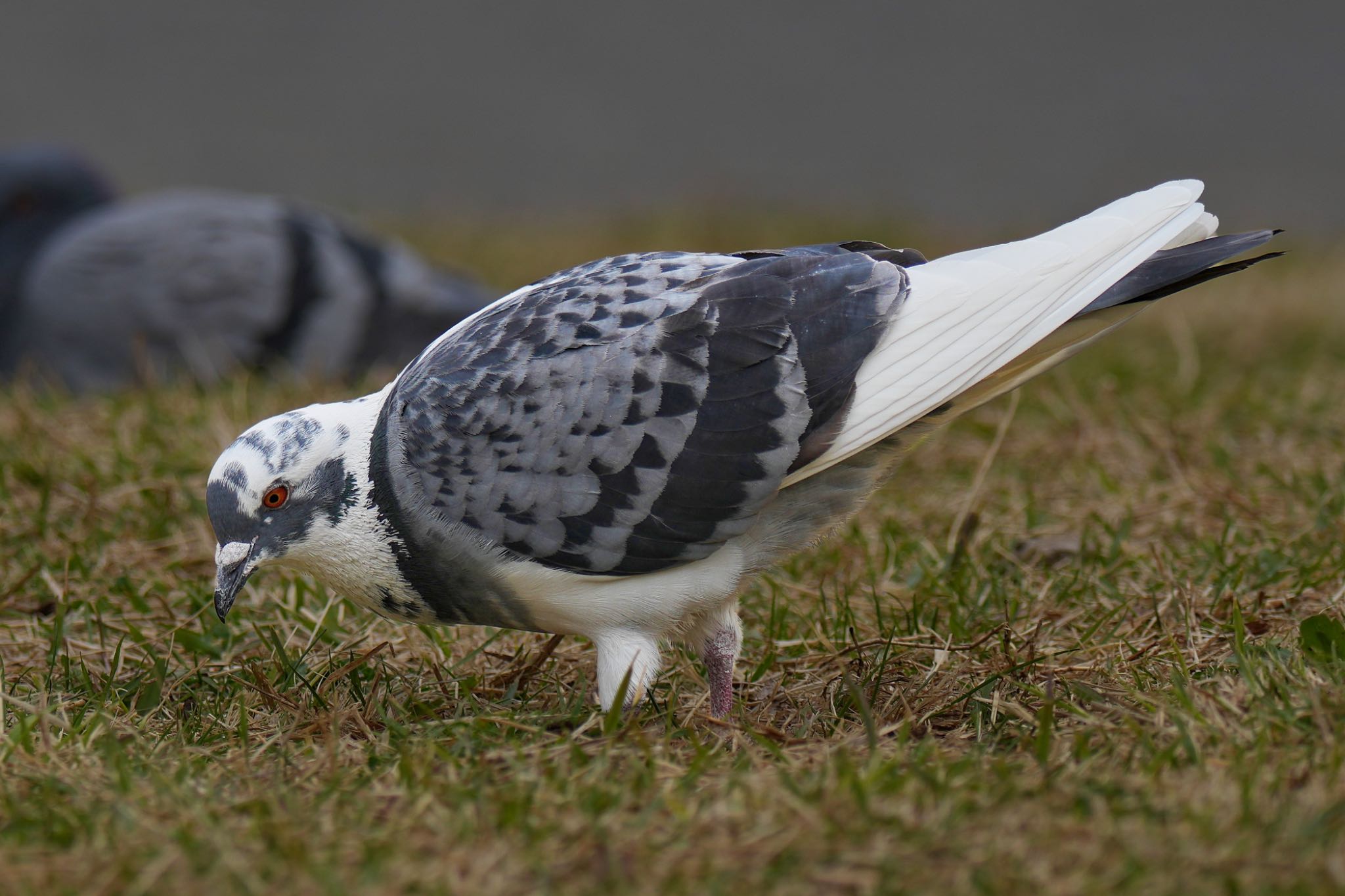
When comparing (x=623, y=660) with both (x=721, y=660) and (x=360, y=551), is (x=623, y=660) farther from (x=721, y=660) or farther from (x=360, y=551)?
(x=360, y=551)

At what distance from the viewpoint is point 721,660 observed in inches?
119

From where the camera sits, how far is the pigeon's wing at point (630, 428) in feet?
9.14

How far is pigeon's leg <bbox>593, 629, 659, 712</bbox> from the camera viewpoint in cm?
286

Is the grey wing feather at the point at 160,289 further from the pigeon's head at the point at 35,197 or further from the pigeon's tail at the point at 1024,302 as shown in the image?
the pigeon's tail at the point at 1024,302

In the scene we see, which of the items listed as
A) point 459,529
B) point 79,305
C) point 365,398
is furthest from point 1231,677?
point 79,305

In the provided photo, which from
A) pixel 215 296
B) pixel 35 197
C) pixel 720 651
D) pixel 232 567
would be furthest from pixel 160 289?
pixel 720 651

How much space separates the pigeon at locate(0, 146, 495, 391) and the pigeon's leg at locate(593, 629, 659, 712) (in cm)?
419

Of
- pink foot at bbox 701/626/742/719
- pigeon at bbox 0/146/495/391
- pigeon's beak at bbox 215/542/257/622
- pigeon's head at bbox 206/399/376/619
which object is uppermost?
pigeon's head at bbox 206/399/376/619

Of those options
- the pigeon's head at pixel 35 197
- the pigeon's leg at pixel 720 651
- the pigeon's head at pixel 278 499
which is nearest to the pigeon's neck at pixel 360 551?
the pigeon's head at pixel 278 499

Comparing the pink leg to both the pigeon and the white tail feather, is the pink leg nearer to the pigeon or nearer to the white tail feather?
the white tail feather

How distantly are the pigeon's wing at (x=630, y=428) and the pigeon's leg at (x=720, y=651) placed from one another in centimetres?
26

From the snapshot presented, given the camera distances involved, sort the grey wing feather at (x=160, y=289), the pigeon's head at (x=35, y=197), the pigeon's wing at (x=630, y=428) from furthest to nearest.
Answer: the pigeon's head at (x=35, y=197) < the grey wing feather at (x=160, y=289) < the pigeon's wing at (x=630, y=428)

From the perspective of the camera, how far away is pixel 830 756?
2.50 meters

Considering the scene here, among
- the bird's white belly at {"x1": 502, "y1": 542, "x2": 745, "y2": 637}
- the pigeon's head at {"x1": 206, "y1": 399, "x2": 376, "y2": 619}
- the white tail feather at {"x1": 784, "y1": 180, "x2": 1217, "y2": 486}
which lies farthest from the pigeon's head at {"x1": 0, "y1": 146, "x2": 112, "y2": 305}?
the white tail feather at {"x1": 784, "y1": 180, "x2": 1217, "y2": 486}
